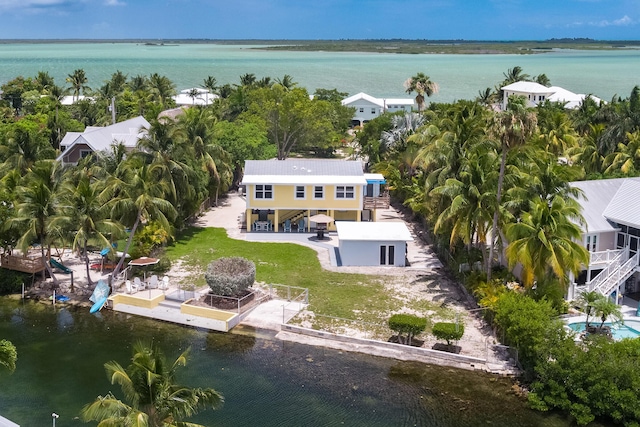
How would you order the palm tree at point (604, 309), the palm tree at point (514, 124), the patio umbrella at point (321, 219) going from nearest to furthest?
the palm tree at point (604, 309) < the palm tree at point (514, 124) < the patio umbrella at point (321, 219)

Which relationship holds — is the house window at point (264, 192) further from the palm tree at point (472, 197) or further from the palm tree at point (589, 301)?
the palm tree at point (589, 301)

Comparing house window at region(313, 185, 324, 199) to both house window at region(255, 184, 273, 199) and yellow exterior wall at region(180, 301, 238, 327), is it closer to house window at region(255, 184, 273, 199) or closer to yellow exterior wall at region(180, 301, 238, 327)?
house window at region(255, 184, 273, 199)

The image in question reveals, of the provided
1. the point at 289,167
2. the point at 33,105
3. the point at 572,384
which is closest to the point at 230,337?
the point at 572,384

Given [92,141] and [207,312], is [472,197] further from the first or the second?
[92,141]

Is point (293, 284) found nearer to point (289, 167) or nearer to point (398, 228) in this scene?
point (398, 228)

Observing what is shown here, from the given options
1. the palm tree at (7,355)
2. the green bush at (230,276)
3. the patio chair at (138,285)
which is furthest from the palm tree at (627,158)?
the palm tree at (7,355)
